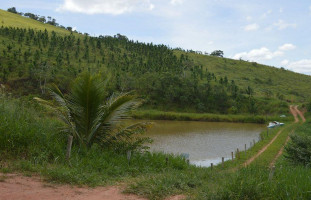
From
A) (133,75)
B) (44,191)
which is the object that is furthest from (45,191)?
(133,75)

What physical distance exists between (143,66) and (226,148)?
32.9m

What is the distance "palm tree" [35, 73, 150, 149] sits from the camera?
340 inches

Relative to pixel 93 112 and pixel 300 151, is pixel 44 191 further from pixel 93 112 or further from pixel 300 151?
pixel 300 151

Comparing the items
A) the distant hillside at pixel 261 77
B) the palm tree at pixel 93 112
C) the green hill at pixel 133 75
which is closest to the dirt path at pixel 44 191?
the palm tree at pixel 93 112

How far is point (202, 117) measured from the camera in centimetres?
4288

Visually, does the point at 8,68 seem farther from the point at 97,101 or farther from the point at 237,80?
the point at 237,80

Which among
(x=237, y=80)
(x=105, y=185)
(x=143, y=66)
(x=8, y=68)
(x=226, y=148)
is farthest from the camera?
(x=237, y=80)

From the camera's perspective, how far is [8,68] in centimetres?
4038

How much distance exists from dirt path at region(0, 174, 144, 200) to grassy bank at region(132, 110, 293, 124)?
33089 mm

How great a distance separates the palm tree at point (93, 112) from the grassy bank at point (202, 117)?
29.5 meters

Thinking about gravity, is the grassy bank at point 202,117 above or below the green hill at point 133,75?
below

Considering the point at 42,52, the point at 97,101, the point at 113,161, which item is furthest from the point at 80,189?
the point at 42,52

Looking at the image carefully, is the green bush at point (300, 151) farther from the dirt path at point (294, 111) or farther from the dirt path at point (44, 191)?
the dirt path at point (294, 111)

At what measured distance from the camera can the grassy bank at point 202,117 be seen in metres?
40.2
